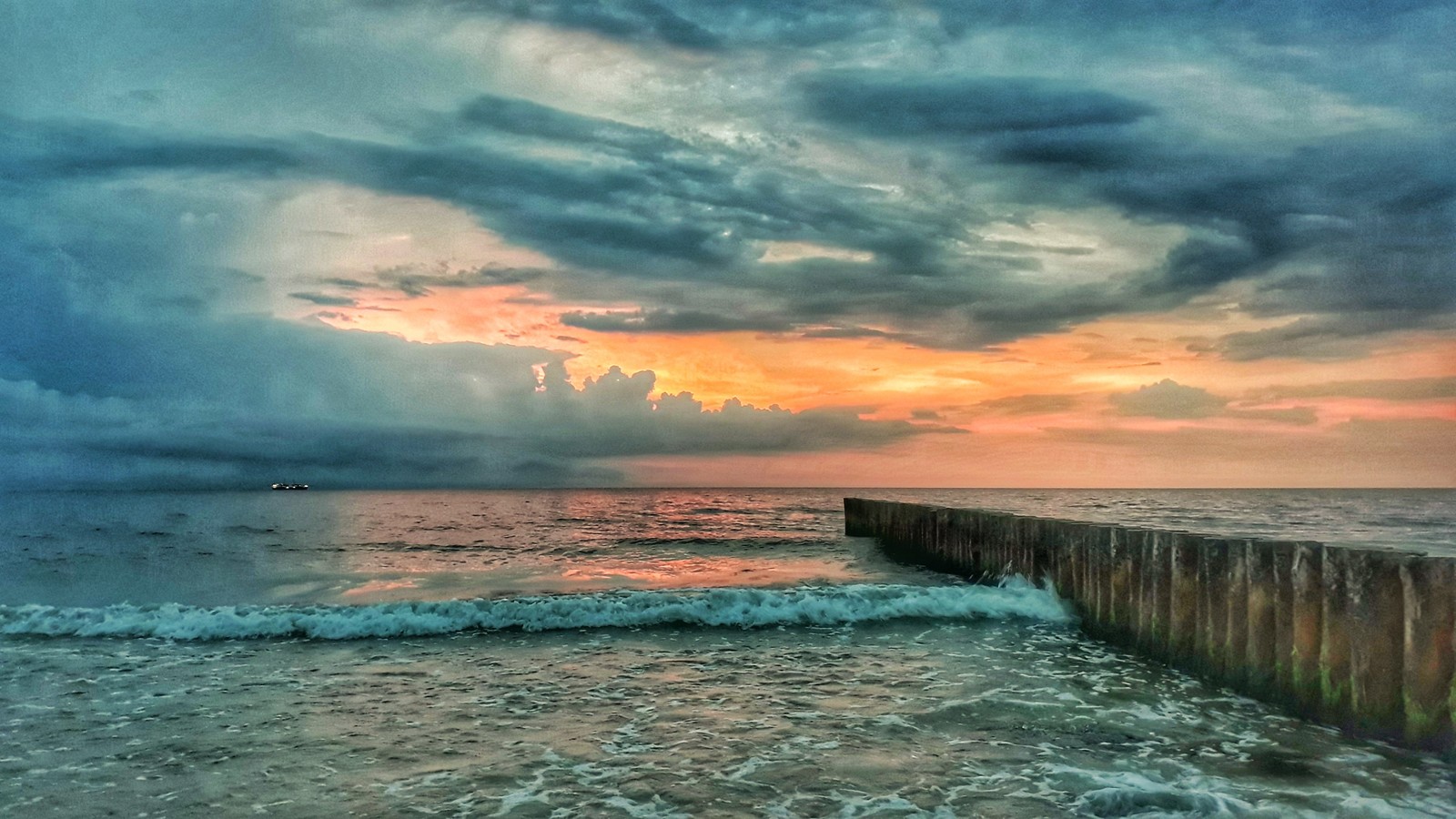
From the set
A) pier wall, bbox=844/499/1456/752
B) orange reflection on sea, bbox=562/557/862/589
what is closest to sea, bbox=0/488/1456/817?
pier wall, bbox=844/499/1456/752

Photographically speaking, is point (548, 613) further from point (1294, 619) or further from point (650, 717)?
point (1294, 619)

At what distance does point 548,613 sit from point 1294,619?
482 inches

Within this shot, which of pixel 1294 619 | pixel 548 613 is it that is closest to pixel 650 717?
pixel 548 613

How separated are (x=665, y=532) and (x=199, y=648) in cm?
3369

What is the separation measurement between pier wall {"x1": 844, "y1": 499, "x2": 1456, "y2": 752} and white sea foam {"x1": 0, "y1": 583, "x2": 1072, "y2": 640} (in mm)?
2446

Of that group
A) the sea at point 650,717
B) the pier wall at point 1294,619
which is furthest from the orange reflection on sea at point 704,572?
the pier wall at point 1294,619

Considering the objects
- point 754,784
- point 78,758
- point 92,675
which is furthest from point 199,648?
point 754,784

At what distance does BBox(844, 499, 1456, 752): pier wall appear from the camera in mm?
8117

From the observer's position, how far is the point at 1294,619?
966 centimetres

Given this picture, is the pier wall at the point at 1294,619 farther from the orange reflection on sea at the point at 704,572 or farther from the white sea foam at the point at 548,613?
the orange reflection on sea at the point at 704,572

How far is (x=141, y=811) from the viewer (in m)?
6.94

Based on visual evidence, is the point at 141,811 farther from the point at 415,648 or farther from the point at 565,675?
the point at 415,648

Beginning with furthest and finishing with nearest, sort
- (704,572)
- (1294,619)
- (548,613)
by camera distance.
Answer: (704,572) → (548,613) → (1294,619)

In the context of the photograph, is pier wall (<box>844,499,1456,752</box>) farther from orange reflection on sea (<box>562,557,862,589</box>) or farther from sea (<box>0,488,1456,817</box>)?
orange reflection on sea (<box>562,557,862,589</box>)
